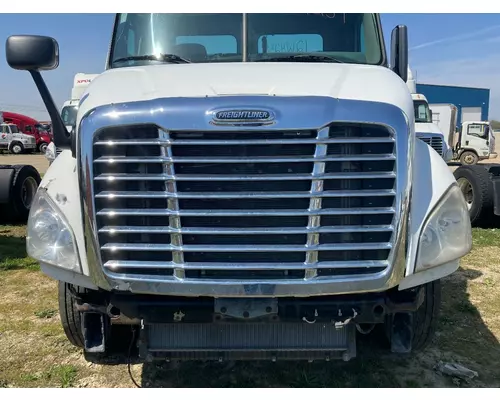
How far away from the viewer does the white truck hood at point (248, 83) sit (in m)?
2.76

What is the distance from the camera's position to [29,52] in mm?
3035

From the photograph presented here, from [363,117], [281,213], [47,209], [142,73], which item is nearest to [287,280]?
[281,213]

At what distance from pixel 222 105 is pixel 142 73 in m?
0.96

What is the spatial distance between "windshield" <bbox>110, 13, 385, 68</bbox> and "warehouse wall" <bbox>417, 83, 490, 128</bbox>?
40406mm

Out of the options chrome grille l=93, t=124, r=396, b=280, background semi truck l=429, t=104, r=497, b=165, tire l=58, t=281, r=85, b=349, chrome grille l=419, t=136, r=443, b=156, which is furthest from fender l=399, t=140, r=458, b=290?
background semi truck l=429, t=104, r=497, b=165

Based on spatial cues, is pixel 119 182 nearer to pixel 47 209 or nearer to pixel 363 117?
pixel 47 209

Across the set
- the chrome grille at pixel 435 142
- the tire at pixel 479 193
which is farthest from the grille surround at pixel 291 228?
the chrome grille at pixel 435 142

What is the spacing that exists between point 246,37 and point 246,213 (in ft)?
5.76

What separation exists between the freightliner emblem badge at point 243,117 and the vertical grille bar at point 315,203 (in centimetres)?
29

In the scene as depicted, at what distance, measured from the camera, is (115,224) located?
274 centimetres

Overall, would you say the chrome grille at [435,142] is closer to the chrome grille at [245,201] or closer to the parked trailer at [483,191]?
the parked trailer at [483,191]

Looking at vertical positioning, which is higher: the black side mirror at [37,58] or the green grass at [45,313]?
the black side mirror at [37,58]

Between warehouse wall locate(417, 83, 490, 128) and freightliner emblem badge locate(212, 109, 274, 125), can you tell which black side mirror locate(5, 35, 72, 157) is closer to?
freightliner emblem badge locate(212, 109, 274, 125)

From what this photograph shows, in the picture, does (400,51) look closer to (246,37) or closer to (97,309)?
(246,37)
